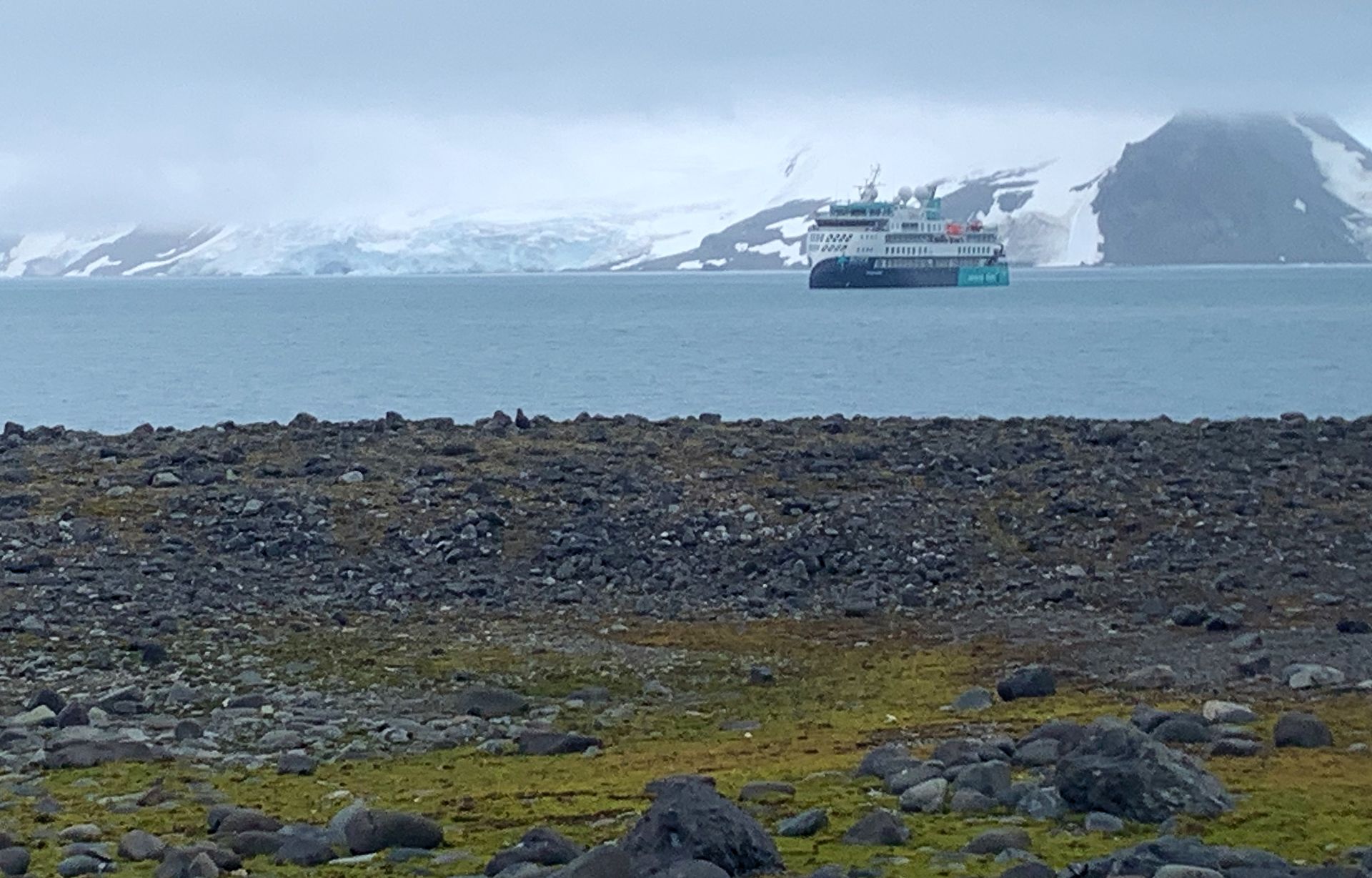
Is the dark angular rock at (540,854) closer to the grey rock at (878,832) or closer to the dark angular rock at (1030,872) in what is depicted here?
the grey rock at (878,832)

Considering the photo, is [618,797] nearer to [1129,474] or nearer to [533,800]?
[533,800]

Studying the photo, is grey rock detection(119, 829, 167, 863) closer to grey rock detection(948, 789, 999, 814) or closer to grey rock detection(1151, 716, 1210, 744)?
grey rock detection(948, 789, 999, 814)

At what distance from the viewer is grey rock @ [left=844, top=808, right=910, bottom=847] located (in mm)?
8484

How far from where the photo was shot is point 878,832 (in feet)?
28.0

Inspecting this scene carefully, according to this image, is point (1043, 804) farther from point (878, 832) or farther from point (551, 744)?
point (551, 744)

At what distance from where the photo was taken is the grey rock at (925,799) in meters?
9.10

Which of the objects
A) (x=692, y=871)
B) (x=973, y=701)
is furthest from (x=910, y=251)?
(x=692, y=871)

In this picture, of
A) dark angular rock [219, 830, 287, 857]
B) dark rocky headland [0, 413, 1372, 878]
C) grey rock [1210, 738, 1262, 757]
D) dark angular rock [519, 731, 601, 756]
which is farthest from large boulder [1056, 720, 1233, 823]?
dark angular rock [219, 830, 287, 857]

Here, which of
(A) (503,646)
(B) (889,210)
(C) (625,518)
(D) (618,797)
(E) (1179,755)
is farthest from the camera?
(B) (889,210)

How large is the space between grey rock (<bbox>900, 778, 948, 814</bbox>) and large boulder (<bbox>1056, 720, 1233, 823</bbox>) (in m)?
0.55

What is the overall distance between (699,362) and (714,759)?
69.8 meters

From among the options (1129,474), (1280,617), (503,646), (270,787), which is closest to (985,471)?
(1129,474)

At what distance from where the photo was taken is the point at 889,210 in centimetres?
16762

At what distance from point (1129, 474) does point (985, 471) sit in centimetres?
142
